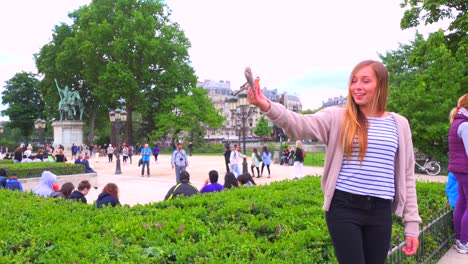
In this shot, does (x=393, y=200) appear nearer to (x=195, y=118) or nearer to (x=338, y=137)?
(x=338, y=137)

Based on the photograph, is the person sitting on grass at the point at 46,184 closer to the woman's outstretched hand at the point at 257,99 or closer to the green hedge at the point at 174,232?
the green hedge at the point at 174,232

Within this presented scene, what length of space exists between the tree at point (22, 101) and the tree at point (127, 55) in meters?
17.8

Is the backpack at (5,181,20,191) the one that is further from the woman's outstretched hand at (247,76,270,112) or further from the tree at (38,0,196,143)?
the tree at (38,0,196,143)

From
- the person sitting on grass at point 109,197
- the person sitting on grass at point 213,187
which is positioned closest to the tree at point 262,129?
the person sitting on grass at point 213,187

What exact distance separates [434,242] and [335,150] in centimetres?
388

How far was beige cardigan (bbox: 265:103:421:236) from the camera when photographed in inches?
93.1

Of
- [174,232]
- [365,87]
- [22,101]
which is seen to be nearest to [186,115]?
[22,101]

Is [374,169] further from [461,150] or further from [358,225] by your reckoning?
[461,150]

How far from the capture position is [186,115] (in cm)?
4750

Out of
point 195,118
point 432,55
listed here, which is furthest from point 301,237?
point 195,118

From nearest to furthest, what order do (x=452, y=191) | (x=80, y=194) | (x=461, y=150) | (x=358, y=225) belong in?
(x=358, y=225) < (x=461, y=150) < (x=452, y=191) < (x=80, y=194)

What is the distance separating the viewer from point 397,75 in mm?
37844

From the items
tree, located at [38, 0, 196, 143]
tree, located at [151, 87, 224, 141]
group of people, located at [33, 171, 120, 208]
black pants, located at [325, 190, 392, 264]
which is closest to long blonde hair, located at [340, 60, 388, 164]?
black pants, located at [325, 190, 392, 264]

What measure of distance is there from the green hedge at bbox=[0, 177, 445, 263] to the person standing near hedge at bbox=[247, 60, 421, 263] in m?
0.97
